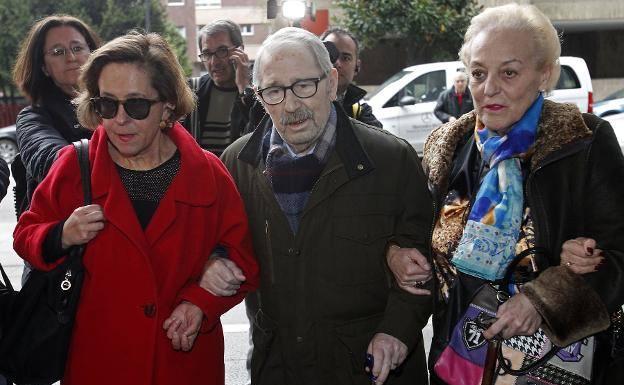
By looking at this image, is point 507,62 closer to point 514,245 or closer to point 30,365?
point 514,245

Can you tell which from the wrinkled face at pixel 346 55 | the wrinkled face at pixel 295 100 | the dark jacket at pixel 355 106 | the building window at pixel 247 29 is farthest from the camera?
the building window at pixel 247 29

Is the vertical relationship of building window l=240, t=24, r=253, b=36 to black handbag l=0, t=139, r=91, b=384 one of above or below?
below

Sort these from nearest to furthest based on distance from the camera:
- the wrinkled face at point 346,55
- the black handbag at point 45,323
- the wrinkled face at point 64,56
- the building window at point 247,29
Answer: the black handbag at point 45,323 < the wrinkled face at point 64,56 < the wrinkled face at point 346,55 < the building window at point 247,29

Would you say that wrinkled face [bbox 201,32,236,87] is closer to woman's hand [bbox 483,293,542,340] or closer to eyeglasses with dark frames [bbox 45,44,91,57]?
eyeglasses with dark frames [bbox 45,44,91,57]

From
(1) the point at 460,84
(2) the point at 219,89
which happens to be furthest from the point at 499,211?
(1) the point at 460,84

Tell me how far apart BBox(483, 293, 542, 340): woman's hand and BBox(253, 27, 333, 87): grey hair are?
1.07 metres

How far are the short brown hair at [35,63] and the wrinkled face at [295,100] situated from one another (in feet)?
4.28

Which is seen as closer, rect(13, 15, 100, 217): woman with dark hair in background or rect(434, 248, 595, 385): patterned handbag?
rect(434, 248, 595, 385): patterned handbag

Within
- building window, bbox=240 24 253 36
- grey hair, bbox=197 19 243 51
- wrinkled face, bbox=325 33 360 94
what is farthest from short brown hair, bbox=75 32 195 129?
building window, bbox=240 24 253 36

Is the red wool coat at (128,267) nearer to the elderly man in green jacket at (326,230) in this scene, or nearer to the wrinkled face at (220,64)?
the elderly man in green jacket at (326,230)

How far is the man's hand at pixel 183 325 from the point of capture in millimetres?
2596

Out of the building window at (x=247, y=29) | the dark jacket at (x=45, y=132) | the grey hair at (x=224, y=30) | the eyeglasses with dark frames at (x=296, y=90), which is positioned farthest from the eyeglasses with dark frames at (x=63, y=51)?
the building window at (x=247, y=29)

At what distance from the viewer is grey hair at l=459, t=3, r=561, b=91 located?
2.53m

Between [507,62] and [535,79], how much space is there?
0.12m
